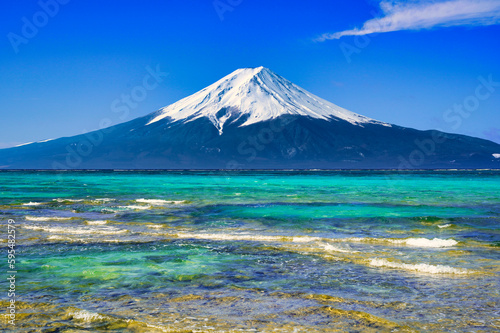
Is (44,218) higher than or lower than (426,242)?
higher

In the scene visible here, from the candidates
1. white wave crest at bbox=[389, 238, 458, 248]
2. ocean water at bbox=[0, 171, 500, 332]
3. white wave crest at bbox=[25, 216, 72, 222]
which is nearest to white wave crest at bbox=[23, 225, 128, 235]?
ocean water at bbox=[0, 171, 500, 332]

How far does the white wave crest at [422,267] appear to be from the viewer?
35.0ft

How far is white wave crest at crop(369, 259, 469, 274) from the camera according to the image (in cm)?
1067

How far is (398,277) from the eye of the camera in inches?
398

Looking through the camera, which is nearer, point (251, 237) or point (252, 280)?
point (252, 280)

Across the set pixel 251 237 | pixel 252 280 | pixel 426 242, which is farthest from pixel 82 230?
pixel 426 242

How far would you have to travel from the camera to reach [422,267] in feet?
36.1

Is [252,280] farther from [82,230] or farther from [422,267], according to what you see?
[82,230]

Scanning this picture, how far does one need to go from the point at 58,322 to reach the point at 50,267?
4.35 m

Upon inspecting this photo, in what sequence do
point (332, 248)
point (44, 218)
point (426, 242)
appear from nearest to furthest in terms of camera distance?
point (332, 248)
point (426, 242)
point (44, 218)

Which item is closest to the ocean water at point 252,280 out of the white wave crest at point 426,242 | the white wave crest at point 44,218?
the white wave crest at point 426,242

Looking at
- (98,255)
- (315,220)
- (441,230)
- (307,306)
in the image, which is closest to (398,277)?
(307,306)

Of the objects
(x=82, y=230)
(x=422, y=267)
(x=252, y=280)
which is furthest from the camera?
(x=82, y=230)

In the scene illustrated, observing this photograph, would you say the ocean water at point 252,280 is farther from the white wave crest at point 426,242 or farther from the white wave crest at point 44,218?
the white wave crest at point 44,218
